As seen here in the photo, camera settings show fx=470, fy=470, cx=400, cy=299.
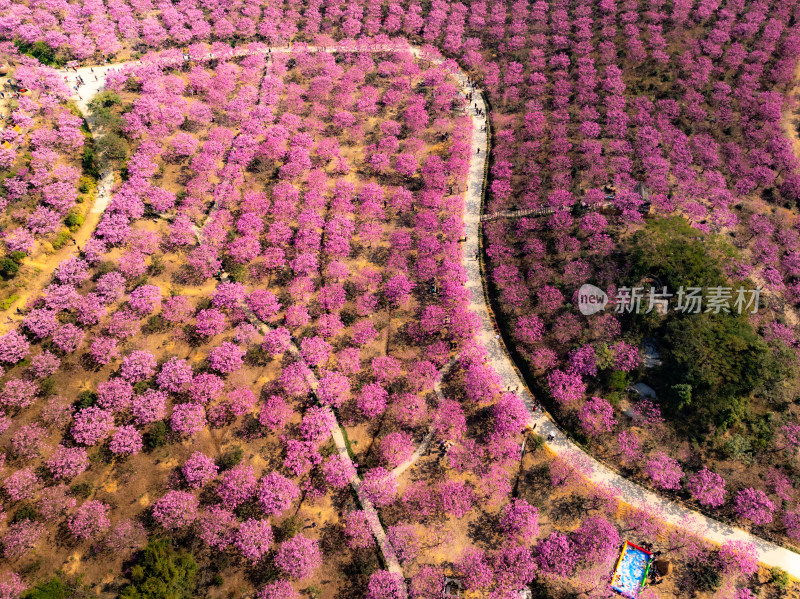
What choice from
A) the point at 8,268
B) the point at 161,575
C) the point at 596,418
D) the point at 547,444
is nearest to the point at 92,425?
the point at 161,575

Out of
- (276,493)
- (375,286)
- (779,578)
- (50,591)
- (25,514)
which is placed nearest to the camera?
(50,591)

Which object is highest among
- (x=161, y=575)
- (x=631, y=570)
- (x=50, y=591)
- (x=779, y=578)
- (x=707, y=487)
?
(x=707, y=487)

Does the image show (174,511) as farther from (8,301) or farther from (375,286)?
(8,301)

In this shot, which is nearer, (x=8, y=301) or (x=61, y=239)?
(x=8, y=301)

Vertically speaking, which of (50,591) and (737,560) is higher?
(737,560)

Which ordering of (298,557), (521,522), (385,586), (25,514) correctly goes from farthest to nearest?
(521,522) → (25,514) → (298,557) → (385,586)

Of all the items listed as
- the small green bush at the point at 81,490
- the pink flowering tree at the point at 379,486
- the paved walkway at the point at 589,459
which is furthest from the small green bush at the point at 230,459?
the paved walkway at the point at 589,459

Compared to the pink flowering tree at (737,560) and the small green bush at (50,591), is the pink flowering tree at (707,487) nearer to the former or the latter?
the pink flowering tree at (737,560)
